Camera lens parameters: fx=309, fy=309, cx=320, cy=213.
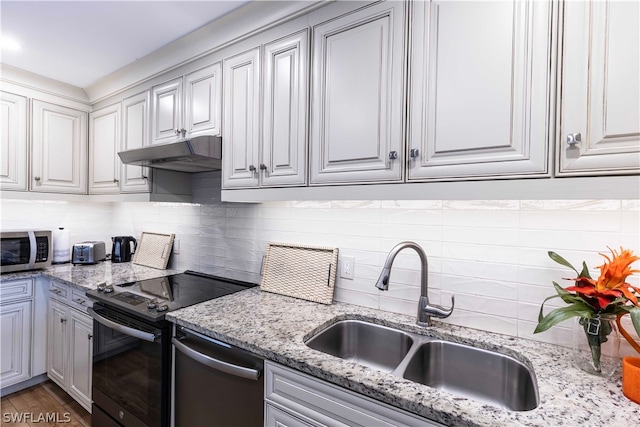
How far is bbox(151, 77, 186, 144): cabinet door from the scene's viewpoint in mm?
1919

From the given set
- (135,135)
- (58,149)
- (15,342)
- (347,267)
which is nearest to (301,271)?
(347,267)

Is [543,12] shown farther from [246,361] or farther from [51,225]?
[51,225]

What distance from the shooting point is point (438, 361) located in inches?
49.8

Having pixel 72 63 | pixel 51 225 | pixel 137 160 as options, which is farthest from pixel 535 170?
pixel 51 225

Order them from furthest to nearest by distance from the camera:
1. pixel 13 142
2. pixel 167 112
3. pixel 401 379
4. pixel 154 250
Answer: pixel 154 250 → pixel 13 142 → pixel 167 112 → pixel 401 379

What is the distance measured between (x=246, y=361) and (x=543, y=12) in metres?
1.53

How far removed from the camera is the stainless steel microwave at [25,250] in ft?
7.32

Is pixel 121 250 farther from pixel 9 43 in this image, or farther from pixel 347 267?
pixel 347 267

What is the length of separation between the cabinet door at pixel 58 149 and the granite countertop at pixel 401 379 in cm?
194

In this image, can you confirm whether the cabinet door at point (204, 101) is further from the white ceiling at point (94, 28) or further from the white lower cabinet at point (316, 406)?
the white lower cabinet at point (316, 406)

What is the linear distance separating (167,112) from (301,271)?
133cm

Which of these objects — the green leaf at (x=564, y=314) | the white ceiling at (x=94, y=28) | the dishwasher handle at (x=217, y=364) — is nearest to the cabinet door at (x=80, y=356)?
the dishwasher handle at (x=217, y=364)

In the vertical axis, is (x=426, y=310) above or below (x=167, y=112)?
below

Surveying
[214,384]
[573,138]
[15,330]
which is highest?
[573,138]
